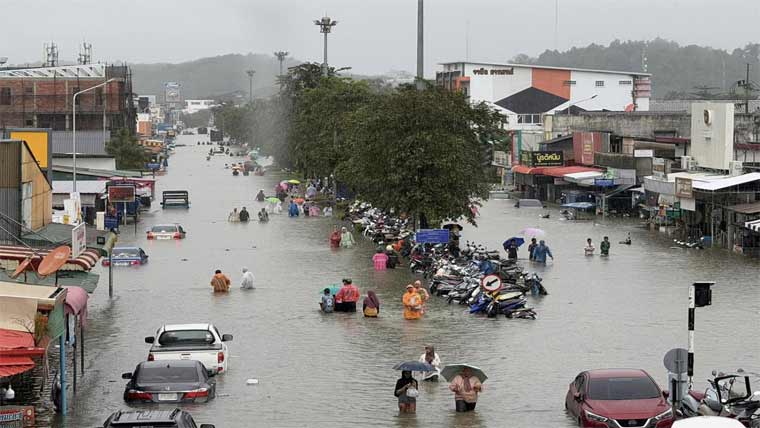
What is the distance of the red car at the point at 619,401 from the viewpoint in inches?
827

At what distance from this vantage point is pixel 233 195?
10056 centimetres

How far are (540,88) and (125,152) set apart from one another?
61996 millimetres

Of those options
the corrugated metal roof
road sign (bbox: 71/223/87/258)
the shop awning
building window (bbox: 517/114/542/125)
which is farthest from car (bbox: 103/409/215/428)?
building window (bbox: 517/114/542/125)

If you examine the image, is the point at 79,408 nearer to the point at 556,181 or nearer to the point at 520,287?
the point at 520,287

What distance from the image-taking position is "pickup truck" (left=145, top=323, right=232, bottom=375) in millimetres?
27431

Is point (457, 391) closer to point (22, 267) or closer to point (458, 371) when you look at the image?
point (458, 371)

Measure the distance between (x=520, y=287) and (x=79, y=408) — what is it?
1896 cm

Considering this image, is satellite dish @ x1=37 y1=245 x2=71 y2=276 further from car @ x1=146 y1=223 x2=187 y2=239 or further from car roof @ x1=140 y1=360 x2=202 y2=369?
car @ x1=146 y1=223 x2=187 y2=239

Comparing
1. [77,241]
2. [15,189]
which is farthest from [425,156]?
[77,241]

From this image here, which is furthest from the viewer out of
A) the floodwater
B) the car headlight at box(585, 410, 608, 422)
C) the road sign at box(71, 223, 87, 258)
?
the road sign at box(71, 223, 87, 258)

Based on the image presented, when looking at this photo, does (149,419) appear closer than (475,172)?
Yes

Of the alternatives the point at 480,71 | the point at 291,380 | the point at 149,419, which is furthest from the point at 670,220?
the point at 480,71

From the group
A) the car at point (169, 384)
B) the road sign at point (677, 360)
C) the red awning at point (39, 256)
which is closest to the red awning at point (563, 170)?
the red awning at point (39, 256)

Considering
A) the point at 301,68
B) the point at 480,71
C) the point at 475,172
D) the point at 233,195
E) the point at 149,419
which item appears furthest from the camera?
the point at 480,71
